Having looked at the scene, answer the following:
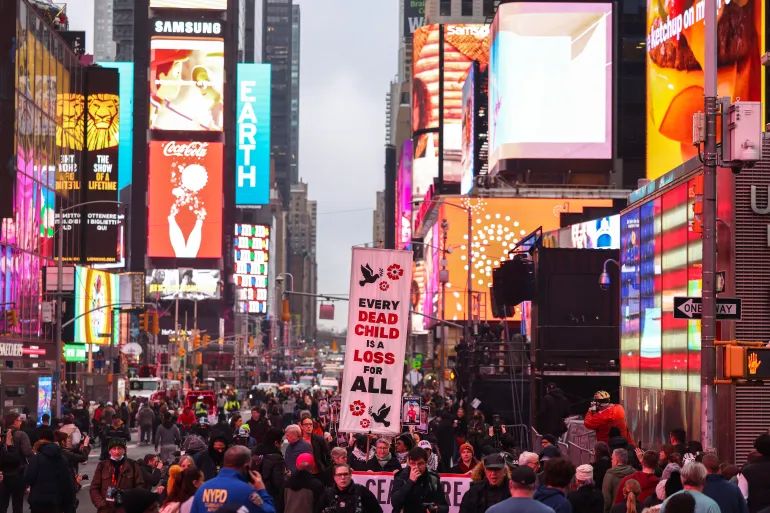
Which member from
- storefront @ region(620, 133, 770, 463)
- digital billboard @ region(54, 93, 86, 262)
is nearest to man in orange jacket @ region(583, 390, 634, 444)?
storefront @ region(620, 133, 770, 463)

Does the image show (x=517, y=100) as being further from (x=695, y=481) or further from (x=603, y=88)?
(x=695, y=481)

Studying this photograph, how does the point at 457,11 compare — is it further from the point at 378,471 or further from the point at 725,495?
the point at 725,495

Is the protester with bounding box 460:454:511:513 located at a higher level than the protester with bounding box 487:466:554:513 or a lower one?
lower

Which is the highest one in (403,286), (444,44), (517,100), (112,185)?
(444,44)

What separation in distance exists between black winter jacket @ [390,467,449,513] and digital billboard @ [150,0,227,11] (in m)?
150

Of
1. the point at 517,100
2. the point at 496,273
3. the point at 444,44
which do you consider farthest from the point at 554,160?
the point at 444,44

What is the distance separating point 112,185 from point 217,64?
271 feet

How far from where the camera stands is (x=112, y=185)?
75250mm

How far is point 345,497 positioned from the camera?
44.0 feet

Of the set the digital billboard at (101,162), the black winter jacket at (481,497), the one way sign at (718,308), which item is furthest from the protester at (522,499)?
the digital billboard at (101,162)

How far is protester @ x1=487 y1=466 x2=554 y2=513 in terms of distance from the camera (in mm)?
9336

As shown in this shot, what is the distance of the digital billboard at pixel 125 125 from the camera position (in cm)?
14338

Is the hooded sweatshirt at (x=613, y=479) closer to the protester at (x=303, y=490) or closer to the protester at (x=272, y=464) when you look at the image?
the protester at (x=303, y=490)

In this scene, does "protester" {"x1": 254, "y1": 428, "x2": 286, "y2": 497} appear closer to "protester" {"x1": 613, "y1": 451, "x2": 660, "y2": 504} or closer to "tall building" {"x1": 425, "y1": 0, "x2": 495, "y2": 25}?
"protester" {"x1": 613, "y1": 451, "x2": 660, "y2": 504}
